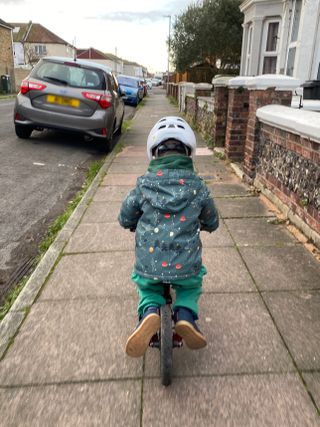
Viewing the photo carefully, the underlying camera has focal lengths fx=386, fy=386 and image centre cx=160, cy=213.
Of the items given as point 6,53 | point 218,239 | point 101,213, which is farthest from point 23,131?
point 6,53

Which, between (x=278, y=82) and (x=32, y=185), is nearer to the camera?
(x=278, y=82)

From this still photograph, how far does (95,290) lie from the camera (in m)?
3.11

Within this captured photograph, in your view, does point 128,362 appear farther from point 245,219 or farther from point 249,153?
point 249,153

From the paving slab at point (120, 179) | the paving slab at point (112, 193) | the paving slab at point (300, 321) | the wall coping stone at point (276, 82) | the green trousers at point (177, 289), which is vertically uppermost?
the wall coping stone at point (276, 82)

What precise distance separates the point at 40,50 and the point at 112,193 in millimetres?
70322

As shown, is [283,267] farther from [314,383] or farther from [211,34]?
[211,34]

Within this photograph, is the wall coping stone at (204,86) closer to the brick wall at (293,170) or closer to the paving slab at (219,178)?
the paving slab at (219,178)

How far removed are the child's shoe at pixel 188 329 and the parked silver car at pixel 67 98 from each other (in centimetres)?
A: 660

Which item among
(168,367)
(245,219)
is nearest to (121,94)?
(245,219)

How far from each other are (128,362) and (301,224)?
255 centimetres

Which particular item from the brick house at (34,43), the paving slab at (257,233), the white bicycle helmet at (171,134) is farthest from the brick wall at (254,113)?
the brick house at (34,43)

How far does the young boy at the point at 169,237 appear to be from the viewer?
2.10 metres

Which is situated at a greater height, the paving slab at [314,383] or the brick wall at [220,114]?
the brick wall at [220,114]

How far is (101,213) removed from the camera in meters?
4.90
